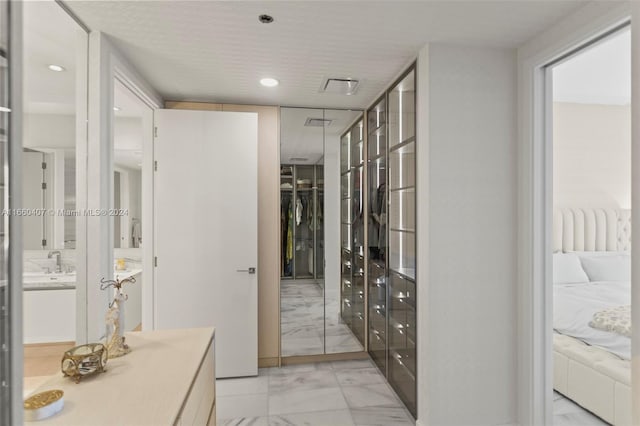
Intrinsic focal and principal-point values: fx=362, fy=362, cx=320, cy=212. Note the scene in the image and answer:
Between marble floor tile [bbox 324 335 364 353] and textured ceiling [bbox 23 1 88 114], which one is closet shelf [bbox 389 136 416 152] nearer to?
marble floor tile [bbox 324 335 364 353]

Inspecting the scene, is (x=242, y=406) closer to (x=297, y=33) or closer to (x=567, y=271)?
(x=297, y=33)

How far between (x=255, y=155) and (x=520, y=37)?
83.2 inches

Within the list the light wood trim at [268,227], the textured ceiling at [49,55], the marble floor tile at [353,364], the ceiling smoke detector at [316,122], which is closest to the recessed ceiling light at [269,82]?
the light wood trim at [268,227]

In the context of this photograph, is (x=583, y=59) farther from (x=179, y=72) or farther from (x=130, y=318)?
(x=130, y=318)

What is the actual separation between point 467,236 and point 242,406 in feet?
6.65

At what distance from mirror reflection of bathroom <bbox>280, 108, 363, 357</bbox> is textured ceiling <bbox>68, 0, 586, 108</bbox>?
2.33ft

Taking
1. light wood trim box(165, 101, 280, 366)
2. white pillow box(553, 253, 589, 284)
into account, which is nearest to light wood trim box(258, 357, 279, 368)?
light wood trim box(165, 101, 280, 366)

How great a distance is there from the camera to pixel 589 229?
13.1 ft

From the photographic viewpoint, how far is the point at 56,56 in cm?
181

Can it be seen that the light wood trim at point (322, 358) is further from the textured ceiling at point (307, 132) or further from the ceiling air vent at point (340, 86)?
the ceiling air vent at point (340, 86)

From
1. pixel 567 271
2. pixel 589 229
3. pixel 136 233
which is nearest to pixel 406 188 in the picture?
pixel 567 271

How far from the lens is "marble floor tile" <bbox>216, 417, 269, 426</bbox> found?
8.07 ft

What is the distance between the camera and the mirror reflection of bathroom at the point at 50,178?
4.82 feet

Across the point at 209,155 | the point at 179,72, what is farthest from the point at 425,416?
the point at 179,72
